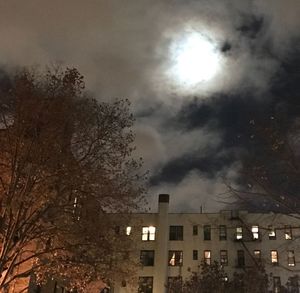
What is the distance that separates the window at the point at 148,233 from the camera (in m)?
62.2

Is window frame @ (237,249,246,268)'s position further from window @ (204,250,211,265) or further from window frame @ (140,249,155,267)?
window frame @ (140,249,155,267)

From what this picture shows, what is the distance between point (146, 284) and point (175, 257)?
5.05m

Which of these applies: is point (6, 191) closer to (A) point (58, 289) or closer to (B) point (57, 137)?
(B) point (57, 137)

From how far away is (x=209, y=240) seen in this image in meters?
61.2

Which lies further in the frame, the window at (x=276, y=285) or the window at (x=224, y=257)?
the window at (x=224, y=257)

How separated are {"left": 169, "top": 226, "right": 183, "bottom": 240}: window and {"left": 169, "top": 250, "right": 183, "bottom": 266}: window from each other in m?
1.90

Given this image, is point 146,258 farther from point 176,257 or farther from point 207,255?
point 207,255

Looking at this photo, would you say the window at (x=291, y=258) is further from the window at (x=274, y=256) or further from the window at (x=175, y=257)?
the window at (x=175, y=257)

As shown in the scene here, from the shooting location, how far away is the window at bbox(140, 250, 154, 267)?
60600mm

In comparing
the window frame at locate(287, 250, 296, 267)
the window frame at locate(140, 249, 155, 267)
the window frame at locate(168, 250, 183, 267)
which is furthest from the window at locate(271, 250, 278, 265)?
the window frame at locate(140, 249, 155, 267)

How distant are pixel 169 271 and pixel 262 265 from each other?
42.1 feet

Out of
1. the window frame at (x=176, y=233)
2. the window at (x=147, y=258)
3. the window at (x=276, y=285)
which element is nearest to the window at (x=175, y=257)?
the window frame at (x=176, y=233)

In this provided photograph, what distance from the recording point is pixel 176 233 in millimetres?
62625

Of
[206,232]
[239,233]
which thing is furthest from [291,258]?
[206,232]
